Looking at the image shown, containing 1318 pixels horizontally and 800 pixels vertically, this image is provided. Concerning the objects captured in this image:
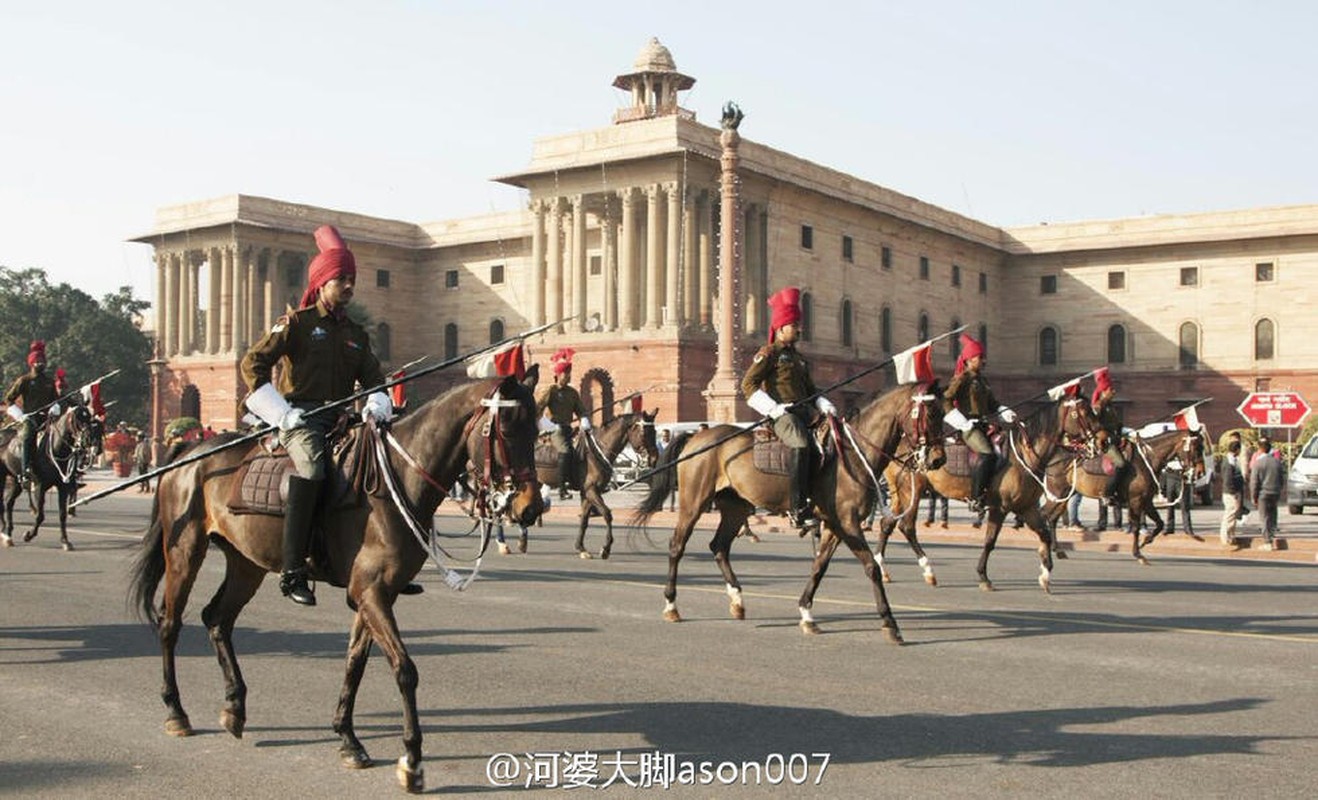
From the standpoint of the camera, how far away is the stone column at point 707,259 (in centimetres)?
6028

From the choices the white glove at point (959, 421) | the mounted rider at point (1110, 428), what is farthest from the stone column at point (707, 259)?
the white glove at point (959, 421)

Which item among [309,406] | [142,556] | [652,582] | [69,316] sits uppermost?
[69,316]

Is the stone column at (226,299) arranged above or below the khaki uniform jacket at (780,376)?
above

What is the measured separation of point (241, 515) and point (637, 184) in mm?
53909

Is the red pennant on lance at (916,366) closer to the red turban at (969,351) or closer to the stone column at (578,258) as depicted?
the red turban at (969,351)

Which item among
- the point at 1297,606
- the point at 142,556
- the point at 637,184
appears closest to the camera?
the point at 142,556

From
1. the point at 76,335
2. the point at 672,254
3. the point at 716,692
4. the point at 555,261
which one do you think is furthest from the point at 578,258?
the point at 716,692

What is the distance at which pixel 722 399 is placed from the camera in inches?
1719

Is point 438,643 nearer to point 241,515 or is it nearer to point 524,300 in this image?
point 241,515

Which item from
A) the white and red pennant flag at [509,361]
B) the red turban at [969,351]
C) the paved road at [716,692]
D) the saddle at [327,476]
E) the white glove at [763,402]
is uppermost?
the red turban at [969,351]

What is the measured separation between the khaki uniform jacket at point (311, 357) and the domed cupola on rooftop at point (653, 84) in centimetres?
A: 6606

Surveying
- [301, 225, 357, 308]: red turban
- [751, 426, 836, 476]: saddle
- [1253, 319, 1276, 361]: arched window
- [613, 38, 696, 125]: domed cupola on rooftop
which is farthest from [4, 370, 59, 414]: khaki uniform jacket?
[1253, 319, 1276, 361]: arched window

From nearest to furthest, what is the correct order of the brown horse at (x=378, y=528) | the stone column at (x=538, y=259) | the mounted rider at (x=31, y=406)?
the brown horse at (x=378, y=528), the mounted rider at (x=31, y=406), the stone column at (x=538, y=259)

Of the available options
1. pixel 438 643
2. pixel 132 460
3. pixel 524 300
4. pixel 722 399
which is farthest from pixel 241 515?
pixel 524 300
